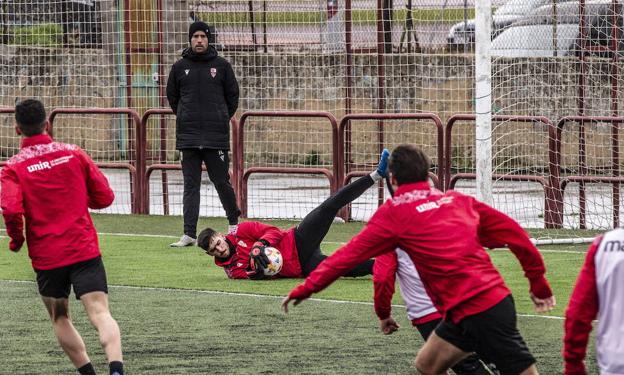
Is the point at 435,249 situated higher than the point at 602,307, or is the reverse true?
the point at 435,249

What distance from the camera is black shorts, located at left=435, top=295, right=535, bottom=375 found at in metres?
6.29

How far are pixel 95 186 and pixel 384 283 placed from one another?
1741 millimetres

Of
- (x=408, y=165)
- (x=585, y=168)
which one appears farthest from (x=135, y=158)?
(x=408, y=165)

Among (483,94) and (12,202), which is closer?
(12,202)

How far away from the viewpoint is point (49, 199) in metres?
7.56

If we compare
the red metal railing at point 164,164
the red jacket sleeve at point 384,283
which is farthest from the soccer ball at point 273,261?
the red metal railing at point 164,164

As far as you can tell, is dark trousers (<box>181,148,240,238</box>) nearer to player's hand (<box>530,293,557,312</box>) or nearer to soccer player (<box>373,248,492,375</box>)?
soccer player (<box>373,248,492,375</box>)

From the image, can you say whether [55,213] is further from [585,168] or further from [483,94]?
[585,168]

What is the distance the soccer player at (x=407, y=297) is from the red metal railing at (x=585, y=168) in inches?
325

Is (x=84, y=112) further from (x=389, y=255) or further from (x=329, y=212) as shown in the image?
(x=389, y=255)

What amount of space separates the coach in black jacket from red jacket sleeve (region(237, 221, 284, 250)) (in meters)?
2.42

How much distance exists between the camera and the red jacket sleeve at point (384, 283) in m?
7.03

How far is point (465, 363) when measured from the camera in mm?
7145

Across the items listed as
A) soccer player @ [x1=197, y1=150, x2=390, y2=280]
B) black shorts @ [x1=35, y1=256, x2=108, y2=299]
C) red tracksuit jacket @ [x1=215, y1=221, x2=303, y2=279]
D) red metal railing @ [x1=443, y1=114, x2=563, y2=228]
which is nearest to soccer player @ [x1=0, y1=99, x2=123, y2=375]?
black shorts @ [x1=35, y1=256, x2=108, y2=299]
